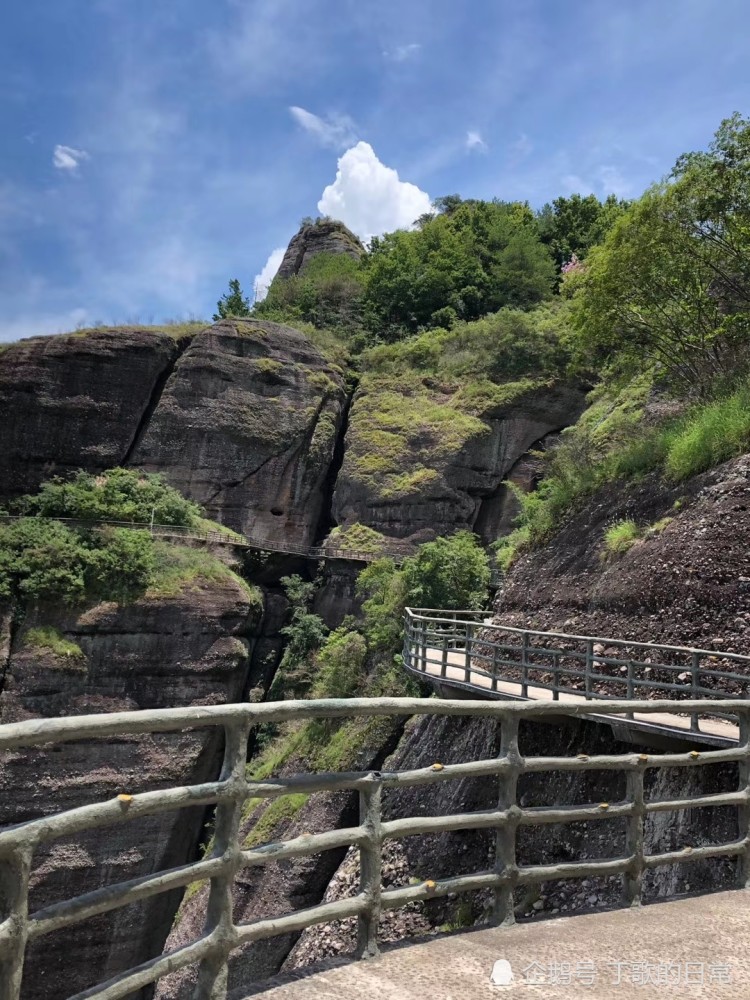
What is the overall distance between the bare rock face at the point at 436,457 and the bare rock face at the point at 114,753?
32.8 feet

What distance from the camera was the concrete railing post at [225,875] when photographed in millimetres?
2980

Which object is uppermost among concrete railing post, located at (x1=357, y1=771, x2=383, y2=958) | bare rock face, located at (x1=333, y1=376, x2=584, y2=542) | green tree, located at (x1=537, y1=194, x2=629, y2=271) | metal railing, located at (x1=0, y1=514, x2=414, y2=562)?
green tree, located at (x1=537, y1=194, x2=629, y2=271)

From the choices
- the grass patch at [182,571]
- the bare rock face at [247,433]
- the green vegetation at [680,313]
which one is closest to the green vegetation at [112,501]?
the bare rock face at [247,433]

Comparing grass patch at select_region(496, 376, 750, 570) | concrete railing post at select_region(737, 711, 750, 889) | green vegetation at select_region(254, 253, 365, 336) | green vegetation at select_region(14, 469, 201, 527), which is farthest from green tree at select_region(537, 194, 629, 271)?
concrete railing post at select_region(737, 711, 750, 889)

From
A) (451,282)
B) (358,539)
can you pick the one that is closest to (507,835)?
(358,539)

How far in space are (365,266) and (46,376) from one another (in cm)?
3165

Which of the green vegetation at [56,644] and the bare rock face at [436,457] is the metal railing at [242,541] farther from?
the green vegetation at [56,644]

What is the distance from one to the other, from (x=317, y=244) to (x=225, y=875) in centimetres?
6300

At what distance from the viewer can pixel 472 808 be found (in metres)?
12.0

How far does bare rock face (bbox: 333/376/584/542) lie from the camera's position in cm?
3412

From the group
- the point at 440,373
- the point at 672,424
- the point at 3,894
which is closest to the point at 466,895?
the point at 3,894

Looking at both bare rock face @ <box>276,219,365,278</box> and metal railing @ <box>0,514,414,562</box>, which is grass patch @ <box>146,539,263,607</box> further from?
bare rock face @ <box>276,219,365,278</box>

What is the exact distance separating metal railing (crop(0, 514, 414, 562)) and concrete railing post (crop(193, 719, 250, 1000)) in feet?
82.6

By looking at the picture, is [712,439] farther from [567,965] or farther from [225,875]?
[225,875]
